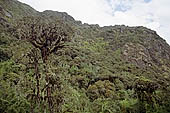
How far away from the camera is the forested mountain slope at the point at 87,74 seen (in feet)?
36.5

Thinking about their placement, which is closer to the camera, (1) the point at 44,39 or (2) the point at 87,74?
(1) the point at 44,39

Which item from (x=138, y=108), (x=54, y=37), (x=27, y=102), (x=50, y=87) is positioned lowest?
(x=27, y=102)

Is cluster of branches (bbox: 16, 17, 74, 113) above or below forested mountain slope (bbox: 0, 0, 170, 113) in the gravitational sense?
above

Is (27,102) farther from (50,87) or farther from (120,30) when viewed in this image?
(120,30)

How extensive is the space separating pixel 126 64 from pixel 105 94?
1074cm

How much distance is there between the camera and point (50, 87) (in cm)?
974

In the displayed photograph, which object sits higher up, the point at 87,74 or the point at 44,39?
the point at 44,39

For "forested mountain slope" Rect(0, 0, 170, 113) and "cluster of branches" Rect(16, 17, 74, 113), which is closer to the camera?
"cluster of branches" Rect(16, 17, 74, 113)

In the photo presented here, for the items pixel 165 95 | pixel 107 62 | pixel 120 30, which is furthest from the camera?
pixel 120 30

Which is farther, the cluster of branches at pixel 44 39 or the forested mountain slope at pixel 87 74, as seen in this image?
the forested mountain slope at pixel 87 74

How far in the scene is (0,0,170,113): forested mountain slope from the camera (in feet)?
36.5

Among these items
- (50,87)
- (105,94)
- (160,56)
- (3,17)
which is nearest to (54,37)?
(50,87)

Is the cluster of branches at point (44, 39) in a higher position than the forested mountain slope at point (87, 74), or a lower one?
higher

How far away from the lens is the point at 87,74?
22125 millimetres
